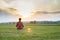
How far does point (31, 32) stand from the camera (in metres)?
2.87

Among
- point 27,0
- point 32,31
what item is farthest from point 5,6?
point 32,31

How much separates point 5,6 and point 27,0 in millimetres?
379

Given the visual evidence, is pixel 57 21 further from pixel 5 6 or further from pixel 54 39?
pixel 5 6

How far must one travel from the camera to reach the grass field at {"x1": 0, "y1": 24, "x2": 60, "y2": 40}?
282 centimetres

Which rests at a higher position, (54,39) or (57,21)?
(57,21)

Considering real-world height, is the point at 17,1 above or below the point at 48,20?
above

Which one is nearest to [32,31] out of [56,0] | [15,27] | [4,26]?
[15,27]

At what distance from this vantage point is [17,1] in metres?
2.91

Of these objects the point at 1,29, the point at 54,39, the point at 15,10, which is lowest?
the point at 54,39

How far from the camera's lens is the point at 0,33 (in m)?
2.84

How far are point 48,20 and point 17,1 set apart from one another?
1.99ft

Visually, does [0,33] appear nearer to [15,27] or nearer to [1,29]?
[1,29]

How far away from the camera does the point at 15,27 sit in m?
2.89

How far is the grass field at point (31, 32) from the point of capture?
9.24 feet
